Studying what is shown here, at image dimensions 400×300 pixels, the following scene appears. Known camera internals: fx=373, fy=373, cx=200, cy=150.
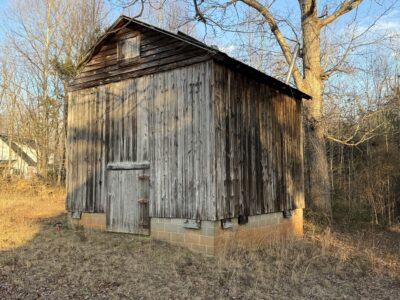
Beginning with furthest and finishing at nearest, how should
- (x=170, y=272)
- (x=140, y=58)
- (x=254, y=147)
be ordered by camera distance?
(x=140, y=58) → (x=254, y=147) → (x=170, y=272)

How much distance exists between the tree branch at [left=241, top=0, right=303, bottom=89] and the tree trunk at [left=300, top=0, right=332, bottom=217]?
1.01 ft

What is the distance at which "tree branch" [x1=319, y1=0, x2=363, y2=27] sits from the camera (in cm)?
1477

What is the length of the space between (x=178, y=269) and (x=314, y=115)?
9414 mm

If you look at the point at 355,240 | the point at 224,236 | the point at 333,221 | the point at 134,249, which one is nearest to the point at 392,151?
the point at 333,221

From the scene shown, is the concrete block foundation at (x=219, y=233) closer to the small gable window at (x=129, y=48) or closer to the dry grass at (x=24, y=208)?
the dry grass at (x=24, y=208)

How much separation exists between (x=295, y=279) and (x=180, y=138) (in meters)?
4.19

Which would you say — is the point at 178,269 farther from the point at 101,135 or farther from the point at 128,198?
the point at 101,135

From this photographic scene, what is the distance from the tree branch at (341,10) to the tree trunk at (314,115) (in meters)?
0.32

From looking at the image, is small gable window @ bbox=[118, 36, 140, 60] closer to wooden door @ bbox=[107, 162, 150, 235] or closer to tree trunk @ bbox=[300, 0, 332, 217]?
wooden door @ bbox=[107, 162, 150, 235]

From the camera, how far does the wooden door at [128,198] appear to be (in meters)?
10.0

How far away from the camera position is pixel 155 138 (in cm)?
983

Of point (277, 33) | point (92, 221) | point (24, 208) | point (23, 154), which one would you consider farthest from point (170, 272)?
point (23, 154)

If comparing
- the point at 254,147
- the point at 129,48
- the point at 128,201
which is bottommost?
the point at 128,201

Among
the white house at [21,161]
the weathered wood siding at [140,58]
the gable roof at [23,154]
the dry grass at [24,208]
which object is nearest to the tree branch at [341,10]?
the weathered wood siding at [140,58]
